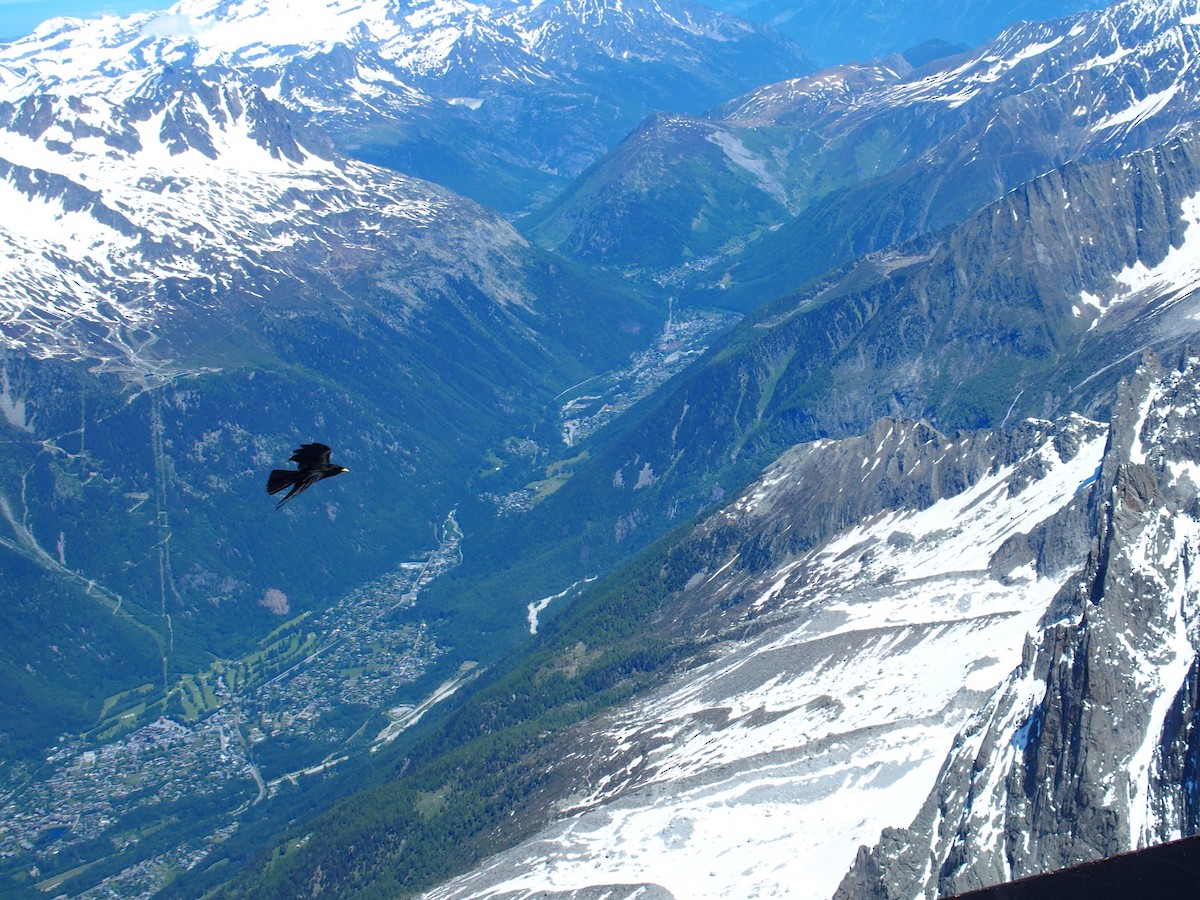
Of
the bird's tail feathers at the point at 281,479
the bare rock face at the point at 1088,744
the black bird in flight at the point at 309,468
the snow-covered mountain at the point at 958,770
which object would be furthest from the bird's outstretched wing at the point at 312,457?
the snow-covered mountain at the point at 958,770

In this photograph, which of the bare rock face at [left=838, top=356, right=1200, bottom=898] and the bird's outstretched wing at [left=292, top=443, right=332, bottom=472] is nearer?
the bird's outstretched wing at [left=292, top=443, right=332, bottom=472]

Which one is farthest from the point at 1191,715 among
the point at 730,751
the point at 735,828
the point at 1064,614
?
the point at 730,751

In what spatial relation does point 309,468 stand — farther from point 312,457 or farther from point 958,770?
point 958,770

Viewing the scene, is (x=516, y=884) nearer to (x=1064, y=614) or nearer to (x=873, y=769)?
(x=873, y=769)

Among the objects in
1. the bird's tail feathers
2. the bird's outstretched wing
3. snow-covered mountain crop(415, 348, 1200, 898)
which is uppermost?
the bird's outstretched wing

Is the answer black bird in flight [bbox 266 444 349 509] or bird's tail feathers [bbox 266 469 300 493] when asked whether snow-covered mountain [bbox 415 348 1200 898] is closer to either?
black bird in flight [bbox 266 444 349 509]

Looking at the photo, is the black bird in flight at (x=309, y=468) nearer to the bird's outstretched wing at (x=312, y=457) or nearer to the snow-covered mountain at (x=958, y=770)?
the bird's outstretched wing at (x=312, y=457)

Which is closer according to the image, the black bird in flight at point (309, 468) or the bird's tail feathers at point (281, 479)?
the bird's tail feathers at point (281, 479)

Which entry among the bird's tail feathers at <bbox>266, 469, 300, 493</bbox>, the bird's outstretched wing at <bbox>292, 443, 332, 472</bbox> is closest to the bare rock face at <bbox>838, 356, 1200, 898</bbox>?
the bird's outstretched wing at <bbox>292, 443, 332, 472</bbox>

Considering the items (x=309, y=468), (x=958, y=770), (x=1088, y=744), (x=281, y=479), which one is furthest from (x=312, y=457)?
(x=958, y=770)
